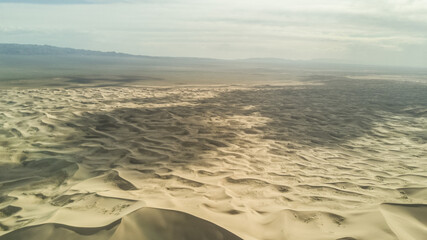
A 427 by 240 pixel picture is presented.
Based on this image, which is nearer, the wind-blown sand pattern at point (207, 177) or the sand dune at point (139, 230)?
the sand dune at point (139, 230)

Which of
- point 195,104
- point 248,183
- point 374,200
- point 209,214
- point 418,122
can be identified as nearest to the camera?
point 209,214

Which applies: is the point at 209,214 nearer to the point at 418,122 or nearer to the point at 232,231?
the point at 232,231

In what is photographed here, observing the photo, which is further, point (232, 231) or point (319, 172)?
point (319, 172)

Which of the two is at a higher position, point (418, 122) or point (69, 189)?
point (418, 122)

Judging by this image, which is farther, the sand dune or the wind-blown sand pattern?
the wind-blown sand pattern

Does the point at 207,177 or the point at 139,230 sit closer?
the point at 139,230

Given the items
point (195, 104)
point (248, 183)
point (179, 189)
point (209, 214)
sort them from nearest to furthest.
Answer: point (209, 214) < point (179, 189) < point (248, 183) < point (195, 104)

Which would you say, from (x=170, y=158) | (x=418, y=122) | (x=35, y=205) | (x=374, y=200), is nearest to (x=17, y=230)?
(x=35, y=205)
